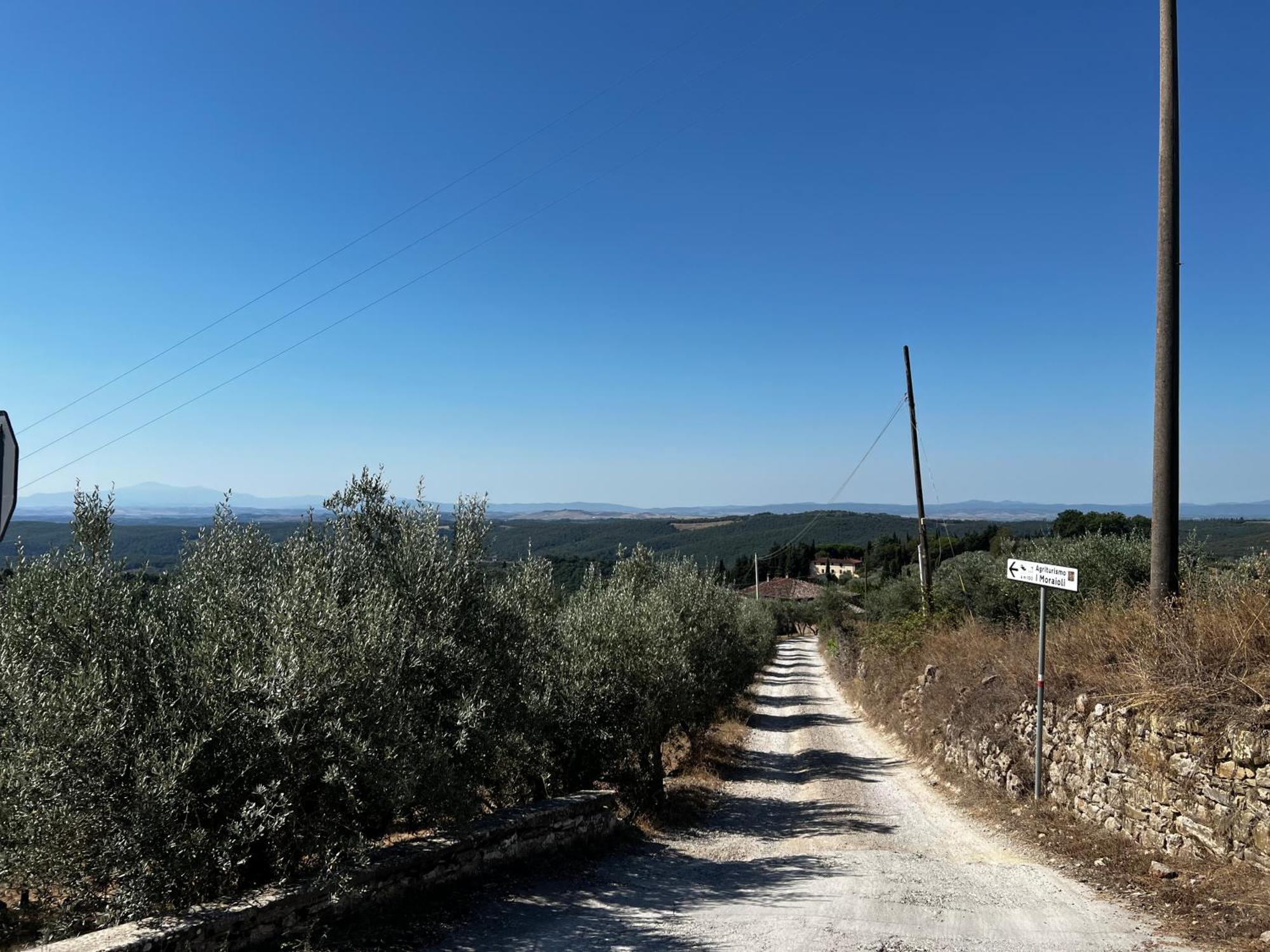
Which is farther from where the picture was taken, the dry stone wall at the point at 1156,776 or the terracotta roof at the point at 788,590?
the terracotta roof at the point at 788,590

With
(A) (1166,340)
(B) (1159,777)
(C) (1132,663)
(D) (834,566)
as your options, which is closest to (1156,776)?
(B) (1159,777)

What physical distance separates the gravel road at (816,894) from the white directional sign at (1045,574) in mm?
3939

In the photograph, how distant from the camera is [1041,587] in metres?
11.3

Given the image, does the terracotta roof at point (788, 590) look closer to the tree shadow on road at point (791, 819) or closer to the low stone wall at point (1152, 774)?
the tree shadow on road at point (791, 819)

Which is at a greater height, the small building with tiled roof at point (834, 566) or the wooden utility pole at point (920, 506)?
the wooden utility pole at point (920, 506)

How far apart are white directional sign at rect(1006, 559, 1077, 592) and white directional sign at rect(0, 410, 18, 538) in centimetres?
1214

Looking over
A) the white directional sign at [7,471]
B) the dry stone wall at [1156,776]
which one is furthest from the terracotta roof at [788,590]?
the white directional sign at [7,471]

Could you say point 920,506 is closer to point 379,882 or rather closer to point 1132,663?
point 1132,663

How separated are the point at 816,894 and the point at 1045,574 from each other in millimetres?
6236

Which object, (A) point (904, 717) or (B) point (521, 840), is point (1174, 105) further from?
(A) point (904, 717)

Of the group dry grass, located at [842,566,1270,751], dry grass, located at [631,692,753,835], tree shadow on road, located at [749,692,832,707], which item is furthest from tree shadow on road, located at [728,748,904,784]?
tree shadow on road, located at [749,692,832,707]

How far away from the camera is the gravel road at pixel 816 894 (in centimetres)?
705

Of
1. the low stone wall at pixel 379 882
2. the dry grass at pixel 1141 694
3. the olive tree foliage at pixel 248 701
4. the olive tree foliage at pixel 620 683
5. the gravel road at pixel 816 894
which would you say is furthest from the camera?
the olive tree foliage at pixel 620 683

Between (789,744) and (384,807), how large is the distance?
18.5 metres
